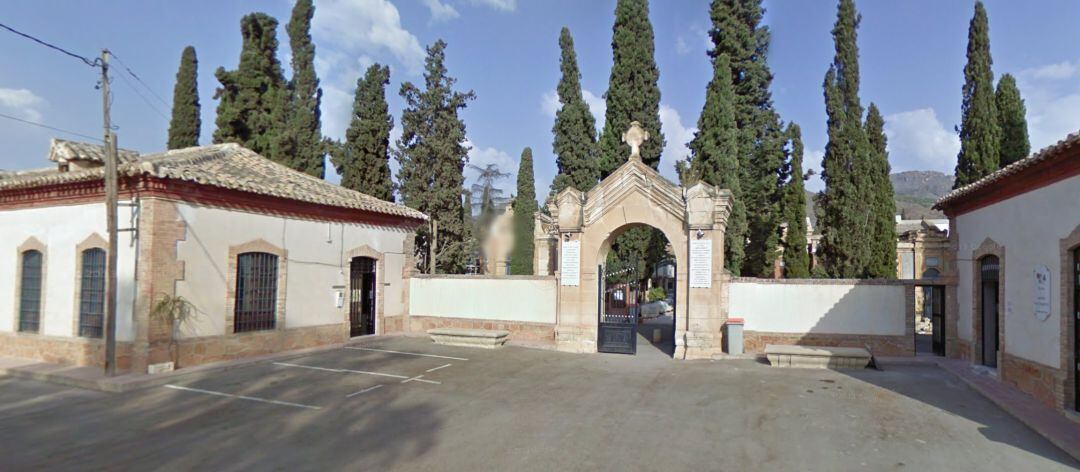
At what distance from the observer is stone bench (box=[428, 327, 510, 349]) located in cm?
1514

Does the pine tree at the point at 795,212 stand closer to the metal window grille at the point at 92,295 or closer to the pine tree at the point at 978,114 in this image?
the pine tree at the point at 978,114

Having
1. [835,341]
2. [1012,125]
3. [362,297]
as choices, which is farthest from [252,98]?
[1012,125]

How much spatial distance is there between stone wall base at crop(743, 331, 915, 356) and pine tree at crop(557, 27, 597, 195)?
37.1 ft

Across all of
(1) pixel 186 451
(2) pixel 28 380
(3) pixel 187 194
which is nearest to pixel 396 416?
(1) pixel 186 451

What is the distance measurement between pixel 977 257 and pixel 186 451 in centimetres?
1479

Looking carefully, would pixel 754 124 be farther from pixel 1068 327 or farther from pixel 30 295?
pixel 30 295

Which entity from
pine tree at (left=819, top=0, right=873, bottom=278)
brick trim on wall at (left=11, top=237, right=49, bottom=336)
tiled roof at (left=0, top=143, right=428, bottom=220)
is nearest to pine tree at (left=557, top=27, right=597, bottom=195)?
tiled roof at (left=0, top=143, right=428, bottom=220)

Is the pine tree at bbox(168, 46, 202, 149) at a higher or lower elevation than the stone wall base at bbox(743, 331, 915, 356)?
higher

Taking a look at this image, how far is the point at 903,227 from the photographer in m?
41.3

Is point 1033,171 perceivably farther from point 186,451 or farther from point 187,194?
point 187,194

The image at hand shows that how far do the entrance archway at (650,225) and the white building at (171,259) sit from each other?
19.7 feet

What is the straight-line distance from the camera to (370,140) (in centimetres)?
2311

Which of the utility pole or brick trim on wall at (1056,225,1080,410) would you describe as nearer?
brick trim on wall at (1056,225,1080,410)

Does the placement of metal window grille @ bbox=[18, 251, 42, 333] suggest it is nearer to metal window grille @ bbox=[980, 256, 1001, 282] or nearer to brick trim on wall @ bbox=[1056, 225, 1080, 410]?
brick trim on wall @ bbox=[1056, 225, 1080, 410]
